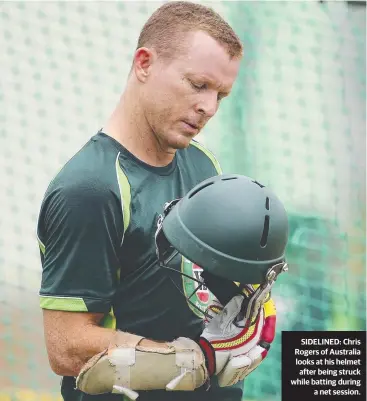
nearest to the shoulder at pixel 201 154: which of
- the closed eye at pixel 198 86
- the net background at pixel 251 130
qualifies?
the closed eye at pixel 198 86

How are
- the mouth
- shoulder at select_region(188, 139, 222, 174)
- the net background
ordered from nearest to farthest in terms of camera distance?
the mouth < shoulder at select_region(188, 139, 222, 174) < the net background

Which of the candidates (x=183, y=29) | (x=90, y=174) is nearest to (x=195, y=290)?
(x=90, y=174)

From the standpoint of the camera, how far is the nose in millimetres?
1638

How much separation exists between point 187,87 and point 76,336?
1.94 feet

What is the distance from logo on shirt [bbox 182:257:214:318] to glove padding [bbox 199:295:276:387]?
0.05 meters

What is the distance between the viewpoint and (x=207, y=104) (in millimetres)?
1642

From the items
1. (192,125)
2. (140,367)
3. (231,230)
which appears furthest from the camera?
(192,125)

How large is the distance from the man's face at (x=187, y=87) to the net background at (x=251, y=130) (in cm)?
47

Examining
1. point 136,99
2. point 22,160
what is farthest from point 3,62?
point 136,99

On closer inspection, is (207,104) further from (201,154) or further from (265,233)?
(265,233)

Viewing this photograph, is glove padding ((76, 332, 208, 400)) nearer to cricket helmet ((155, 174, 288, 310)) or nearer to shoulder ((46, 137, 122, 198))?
cricket helmet ((155, 174, 288, 310))

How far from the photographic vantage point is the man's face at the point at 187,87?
1.61 m

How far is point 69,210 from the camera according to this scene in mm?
1524

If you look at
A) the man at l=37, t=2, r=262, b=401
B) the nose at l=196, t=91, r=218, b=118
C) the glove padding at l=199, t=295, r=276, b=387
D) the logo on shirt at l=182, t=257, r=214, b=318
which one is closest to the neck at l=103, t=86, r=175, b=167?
the man at l=37, t=2, r=262, b=401
